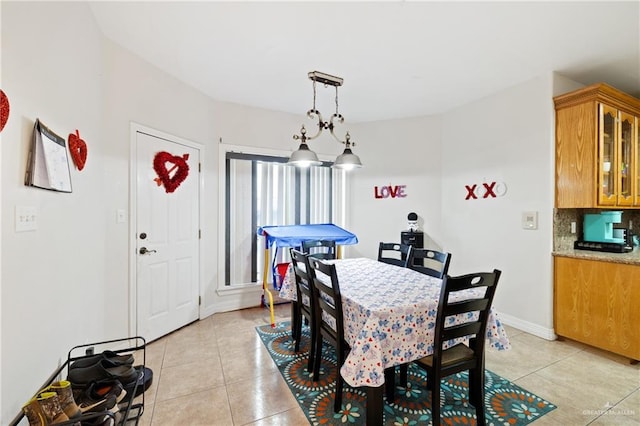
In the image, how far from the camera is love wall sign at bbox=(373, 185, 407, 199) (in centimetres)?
422

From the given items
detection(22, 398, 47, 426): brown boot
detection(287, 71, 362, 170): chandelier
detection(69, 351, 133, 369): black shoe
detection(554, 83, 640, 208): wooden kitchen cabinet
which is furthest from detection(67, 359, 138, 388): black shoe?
detection(554, 83, 640, 208): wooden kitchen cabinet

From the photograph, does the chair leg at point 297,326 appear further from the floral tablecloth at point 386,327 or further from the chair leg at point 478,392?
the chair leg at point 478,392

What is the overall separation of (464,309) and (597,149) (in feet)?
7.97

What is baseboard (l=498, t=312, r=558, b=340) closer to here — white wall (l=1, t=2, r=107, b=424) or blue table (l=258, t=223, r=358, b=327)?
blue table (l=258, t=223, r=358, b=327)

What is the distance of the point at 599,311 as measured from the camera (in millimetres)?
2512

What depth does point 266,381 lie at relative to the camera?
213 centimetres

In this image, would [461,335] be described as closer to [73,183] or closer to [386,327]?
[386,327]

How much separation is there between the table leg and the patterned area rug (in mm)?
255

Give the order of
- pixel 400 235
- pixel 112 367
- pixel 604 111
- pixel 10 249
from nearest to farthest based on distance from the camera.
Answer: pixel 10 249
pixel 112 367
pixel 604 111
pixel 400 235

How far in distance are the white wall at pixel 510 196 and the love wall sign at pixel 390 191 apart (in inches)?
27.3

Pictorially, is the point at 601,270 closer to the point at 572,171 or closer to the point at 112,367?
the point at 572,171

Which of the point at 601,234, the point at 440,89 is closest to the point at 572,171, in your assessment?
the point at 601,234

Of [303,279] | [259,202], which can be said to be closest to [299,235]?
[259,202]

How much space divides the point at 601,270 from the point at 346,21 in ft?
10.3
